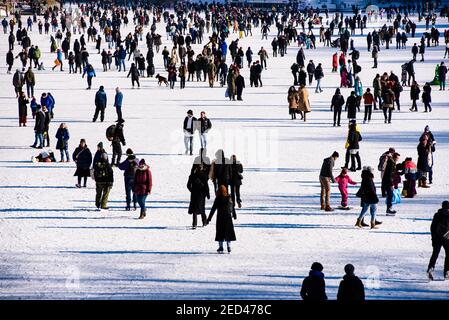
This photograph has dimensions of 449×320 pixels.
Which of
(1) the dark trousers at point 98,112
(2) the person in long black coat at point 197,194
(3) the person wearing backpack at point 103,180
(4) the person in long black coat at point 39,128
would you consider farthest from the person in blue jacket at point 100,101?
(2) the person in long black coat at point 197,194

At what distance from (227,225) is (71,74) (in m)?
25.6

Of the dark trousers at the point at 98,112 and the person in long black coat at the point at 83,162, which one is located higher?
the dark trousers at the point at 98,112

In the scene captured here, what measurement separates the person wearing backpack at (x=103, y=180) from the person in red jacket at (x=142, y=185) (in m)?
0.67

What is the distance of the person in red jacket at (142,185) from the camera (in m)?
15.3

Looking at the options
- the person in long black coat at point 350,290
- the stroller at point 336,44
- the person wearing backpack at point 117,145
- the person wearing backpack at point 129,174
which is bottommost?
the person in long black coat at point 350,290

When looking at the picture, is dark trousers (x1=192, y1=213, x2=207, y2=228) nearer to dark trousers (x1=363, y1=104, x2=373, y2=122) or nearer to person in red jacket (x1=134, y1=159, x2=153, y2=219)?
person in red jacket (x1=134, y1=159, x2=153, y2=219)

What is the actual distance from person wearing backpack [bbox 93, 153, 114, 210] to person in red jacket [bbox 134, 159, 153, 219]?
67cm

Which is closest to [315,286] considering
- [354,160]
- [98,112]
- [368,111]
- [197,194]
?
[197,194]

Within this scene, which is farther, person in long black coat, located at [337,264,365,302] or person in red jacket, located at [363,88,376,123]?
person in red jacket, located at [363,88,376,123]

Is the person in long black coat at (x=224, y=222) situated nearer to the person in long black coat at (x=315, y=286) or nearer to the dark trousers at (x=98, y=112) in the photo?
the person in long black coat at (x=315, y=286)

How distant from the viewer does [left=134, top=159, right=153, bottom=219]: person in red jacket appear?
50.1 ft

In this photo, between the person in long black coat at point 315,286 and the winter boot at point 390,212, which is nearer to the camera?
the person in long black coat at point 315,286

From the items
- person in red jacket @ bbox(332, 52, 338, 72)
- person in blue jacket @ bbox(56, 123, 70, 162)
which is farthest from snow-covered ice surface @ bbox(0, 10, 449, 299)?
person in red jacket @ bbox(332, 52, 338, 72)

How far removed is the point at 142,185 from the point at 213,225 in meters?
1.08
